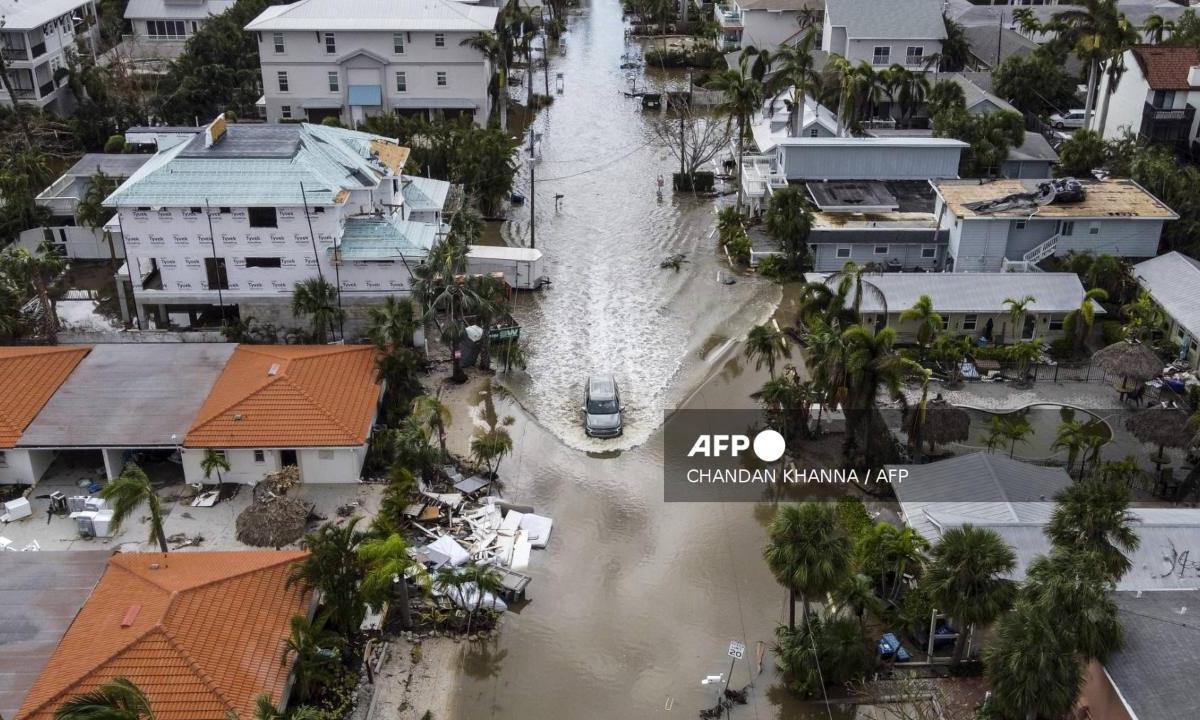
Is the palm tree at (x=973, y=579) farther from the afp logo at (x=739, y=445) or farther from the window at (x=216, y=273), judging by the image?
the window at (x=216, y=273)

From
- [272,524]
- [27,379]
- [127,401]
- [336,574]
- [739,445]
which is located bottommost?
[739,445]

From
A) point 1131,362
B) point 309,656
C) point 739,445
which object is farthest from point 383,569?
point 1131,362

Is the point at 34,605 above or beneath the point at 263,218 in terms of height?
beneath

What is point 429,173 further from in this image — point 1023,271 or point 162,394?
point 1023,271

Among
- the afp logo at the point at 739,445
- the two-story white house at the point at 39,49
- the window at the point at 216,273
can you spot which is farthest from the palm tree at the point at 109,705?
the two-story white house at the point at 39,49

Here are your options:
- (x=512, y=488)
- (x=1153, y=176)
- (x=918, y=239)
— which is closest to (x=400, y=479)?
(x=512, y=488)

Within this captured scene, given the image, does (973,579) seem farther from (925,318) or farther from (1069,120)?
(1069,120)
